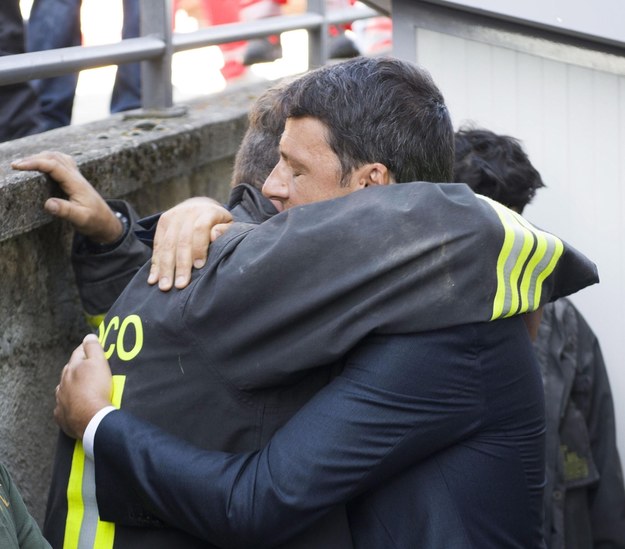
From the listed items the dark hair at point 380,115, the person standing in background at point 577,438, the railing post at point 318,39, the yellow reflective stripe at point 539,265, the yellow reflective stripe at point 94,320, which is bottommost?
the person standing in background at point 577,438

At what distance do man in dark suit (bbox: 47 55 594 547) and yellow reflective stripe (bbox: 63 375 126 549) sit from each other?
1cm

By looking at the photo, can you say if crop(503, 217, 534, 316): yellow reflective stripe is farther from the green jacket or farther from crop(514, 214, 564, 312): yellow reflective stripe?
the green jacket

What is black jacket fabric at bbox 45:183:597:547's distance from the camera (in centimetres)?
176

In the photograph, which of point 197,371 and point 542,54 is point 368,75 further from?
point 542,54

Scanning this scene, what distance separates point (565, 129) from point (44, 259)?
1.33 meters

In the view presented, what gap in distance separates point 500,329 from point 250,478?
0.46m

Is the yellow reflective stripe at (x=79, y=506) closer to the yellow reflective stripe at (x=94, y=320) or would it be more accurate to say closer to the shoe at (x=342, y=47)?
the yellow reflective stripe at (x=94, y=320)

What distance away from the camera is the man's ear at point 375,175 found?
1.92 m

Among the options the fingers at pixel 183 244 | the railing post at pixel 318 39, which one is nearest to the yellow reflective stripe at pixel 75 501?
the fingers at pixel 183 244

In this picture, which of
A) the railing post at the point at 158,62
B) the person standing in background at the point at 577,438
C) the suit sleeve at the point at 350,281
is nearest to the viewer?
the suit sleeve at the point at 350,281

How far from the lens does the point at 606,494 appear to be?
10.3ft

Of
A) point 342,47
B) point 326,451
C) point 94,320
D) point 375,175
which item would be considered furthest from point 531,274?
point 342,47

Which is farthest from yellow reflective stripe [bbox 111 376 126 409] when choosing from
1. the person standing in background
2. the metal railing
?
the person standing in background

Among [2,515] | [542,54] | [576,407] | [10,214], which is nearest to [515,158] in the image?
[542,54]
